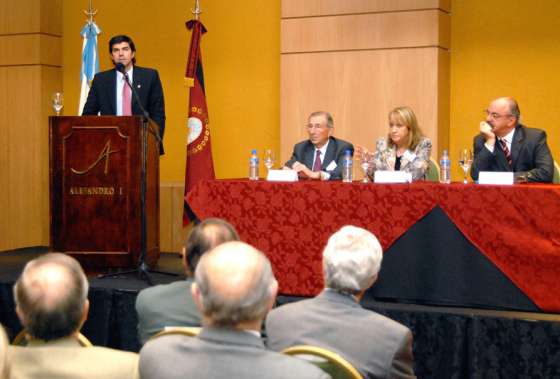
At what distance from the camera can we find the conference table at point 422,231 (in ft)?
14.2

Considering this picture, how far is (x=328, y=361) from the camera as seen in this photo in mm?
2145

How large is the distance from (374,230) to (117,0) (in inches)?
180

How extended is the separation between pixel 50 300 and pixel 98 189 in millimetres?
3245

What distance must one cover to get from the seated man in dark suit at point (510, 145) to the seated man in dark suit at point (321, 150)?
0.92 metres

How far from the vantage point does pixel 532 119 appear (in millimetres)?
6680

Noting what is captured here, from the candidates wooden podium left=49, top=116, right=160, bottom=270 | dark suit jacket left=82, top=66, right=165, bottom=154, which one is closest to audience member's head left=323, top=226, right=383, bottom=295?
wooden podium left=49, top=116, right=160, bottom=270

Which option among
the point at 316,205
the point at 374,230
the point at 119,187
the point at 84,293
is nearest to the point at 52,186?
the point at 119,187

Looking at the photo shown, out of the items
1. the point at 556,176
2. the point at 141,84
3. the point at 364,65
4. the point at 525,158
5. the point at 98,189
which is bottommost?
the point at 98,189

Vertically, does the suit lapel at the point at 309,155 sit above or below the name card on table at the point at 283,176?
above

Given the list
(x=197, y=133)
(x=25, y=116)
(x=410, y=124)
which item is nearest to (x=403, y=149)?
(x=410, y=124)

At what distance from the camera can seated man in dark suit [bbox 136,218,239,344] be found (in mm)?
2811

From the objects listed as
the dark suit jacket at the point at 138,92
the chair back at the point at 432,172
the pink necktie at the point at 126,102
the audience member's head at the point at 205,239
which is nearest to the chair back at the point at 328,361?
the audience member's head at the point at 205,239

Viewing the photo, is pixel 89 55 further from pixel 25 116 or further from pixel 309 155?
pixel 309 155

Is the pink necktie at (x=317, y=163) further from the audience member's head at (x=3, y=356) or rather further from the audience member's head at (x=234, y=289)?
the audience member's head at (x=3, y=356)
